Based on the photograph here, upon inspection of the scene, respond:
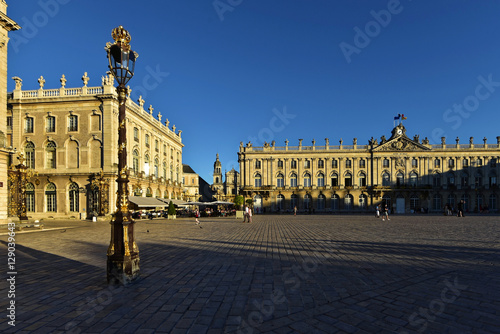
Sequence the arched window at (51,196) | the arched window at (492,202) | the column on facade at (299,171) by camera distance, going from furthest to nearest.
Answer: the column on facade at (299,171) → the arched window at (492,202) → the arched window at (51,196)

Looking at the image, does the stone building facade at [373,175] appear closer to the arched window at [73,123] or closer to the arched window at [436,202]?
the arched window at [436,202]

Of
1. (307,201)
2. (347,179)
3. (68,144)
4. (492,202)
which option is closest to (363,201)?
(347,179)

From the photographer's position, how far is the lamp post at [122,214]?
5.92 m

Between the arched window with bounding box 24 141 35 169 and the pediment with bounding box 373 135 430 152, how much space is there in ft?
173

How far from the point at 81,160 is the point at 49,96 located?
7.32 meters

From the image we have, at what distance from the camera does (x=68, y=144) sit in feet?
101

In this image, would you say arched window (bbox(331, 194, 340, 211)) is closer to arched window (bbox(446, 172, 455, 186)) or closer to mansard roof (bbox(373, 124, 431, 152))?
mansard roof (bbox(373, 124, 431, 152))

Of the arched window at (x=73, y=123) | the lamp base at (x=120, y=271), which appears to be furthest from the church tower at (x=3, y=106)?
the lamp base at (x=120, y=271)

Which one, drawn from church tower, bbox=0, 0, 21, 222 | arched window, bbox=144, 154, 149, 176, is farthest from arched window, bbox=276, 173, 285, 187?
church tower, bbox=0, 0, 21, 222

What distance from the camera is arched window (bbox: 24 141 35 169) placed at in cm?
3089

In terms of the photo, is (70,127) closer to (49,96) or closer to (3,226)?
(49,96)

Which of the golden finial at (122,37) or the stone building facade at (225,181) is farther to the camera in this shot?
the stone building facade at (225,181)

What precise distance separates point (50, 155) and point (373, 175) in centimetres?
5114

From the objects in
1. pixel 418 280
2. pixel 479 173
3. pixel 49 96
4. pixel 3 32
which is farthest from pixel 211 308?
pixel 479 173
